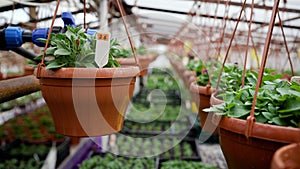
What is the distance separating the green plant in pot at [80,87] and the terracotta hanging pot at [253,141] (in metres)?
0.31

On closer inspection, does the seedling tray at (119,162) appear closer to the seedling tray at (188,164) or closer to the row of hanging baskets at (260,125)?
the seedling tray at (188,164)

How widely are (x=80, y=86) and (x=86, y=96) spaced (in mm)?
32

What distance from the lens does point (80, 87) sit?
0.65 meters

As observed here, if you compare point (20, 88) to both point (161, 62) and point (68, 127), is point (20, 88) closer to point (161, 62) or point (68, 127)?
point (68, 127)

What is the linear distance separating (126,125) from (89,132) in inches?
115

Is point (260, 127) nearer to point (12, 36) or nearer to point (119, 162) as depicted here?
point (12, 36)

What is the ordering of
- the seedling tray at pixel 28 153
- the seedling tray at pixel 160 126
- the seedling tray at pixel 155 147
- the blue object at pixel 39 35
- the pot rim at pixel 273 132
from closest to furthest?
the pot rim at pixel 273 132, the blue object at pixel 39 35, the seedling tray at pixel 28 153, the seedling tray at pixel 155 147, the seedling tray at pixel 160 126

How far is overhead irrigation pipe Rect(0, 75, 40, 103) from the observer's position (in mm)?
697

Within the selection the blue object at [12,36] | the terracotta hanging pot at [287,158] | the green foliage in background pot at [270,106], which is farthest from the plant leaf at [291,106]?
the blue object at [12,36]

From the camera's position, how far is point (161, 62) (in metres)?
6.19

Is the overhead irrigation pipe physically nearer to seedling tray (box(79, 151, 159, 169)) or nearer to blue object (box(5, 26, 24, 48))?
blue object (box(5, 26, 24, 48))

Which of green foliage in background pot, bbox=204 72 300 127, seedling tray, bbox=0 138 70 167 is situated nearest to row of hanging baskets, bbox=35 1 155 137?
green foliage in background pot, bbox=204 72 300 127

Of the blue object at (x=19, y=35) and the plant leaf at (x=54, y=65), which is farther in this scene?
the blue object at (x=19, y=35)

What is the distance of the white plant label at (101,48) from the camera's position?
0.66 metres
